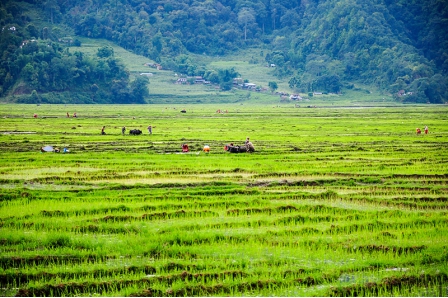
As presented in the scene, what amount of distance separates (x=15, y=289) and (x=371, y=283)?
22.9ft

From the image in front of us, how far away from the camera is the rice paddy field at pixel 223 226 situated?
41.4 feet

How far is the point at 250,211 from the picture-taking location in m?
18.8

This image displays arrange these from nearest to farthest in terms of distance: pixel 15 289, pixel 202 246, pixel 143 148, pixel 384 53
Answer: pixel 15 289 < pixel 202 246 < pixel 143 148 < pixel 384 53

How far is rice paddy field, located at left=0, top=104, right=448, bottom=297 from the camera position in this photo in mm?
12617

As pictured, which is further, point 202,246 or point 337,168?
point 337,168

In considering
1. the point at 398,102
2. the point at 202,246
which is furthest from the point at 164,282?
the point at 398,102

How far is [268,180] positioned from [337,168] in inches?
188

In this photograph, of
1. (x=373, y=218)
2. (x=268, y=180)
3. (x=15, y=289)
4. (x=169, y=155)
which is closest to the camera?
(x=15, y=289)

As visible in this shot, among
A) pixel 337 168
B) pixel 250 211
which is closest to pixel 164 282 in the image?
pixel 250 211

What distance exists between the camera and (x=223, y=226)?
16.9 m

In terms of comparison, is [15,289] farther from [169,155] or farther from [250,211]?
[169,155]

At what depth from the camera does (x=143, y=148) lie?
39.2m

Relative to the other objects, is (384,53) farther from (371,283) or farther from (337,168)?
(371,283)

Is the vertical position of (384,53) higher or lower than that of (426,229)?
higher
